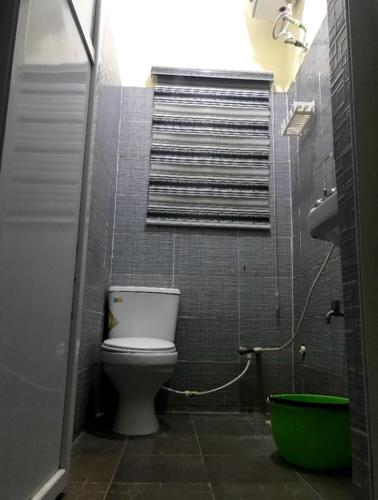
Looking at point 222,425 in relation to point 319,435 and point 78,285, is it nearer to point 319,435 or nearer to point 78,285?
point 319,435

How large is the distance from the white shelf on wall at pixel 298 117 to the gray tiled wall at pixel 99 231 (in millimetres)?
1090

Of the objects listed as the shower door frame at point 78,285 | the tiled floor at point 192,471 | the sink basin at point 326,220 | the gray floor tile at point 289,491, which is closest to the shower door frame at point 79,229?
the shower door frame at point 78,285

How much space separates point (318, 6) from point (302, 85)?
17.5 inches

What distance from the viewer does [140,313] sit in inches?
92.5

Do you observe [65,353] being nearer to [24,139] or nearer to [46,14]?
[24,139]

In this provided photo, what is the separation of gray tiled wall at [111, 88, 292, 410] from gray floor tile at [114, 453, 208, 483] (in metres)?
0.83

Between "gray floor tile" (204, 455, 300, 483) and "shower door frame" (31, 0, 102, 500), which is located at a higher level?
"shower door frame" (31, 0, 102, 500)

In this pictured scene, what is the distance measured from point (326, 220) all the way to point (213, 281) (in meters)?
1.45

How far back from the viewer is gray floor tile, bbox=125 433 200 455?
171 cm

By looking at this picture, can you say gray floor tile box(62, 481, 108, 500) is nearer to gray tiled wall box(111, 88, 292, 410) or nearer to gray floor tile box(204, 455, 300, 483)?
gray floor tile box(204, 455, 300, 483)

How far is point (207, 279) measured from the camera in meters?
2.61

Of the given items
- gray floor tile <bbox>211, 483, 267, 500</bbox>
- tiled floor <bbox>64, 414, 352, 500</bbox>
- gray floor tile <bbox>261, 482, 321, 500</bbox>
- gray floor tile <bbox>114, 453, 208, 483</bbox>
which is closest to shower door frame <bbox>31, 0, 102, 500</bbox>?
A: tiled floor <bbox>64, 414, 352, 500</bbox>

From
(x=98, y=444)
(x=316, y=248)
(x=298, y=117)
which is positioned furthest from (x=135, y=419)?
(x=298, y=117)

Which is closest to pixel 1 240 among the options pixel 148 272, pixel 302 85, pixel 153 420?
pixel 153 420
